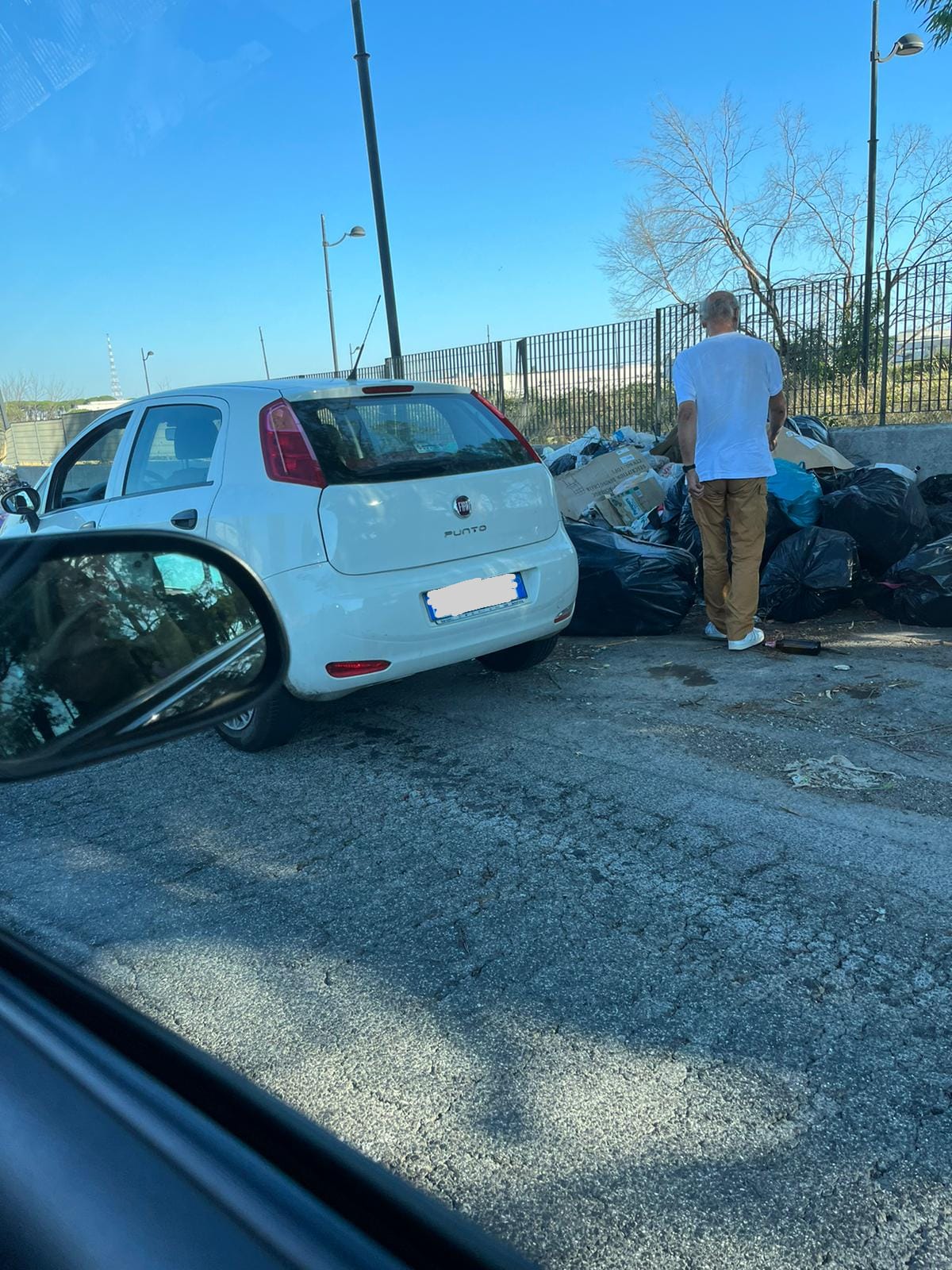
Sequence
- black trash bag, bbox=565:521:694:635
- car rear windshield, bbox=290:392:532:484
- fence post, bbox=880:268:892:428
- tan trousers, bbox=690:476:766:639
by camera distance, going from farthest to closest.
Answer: fence post, bbox=880:268:892:428, black trash bag, bbox=565:521:694:635, tan trousers, bbox=690:476:766:639, car rear windshield, bbox=290:392:532:484

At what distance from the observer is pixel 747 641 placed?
215 inches

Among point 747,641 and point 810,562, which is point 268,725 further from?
point 810,562

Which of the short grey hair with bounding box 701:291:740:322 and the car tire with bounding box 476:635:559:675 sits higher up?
the short grey hair with bounding box 701:291:740:322

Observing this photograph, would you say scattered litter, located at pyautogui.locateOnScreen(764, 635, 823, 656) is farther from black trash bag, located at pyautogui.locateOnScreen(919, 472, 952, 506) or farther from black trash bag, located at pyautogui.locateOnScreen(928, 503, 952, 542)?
black trash bag, located at pyautogui.locateOnScreen(919, 472, 952, 506)

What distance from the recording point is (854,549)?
5863mm

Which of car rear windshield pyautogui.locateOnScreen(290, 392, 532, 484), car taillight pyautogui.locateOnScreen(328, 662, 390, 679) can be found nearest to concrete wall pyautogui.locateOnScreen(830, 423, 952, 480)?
car rear windshield pyautogui.locateOnScreen(290, 392, 532, 484)

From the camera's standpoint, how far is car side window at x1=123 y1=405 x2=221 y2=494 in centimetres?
417

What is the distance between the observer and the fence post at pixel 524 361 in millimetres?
13508

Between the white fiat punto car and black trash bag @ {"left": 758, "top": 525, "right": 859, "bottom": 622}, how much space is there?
6.37 ft

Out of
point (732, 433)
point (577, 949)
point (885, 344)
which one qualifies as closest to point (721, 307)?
point (732, 433)

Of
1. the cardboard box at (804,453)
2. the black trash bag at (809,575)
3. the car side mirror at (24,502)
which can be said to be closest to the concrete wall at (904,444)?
the cardboard box at (804,453)

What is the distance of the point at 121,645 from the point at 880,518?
5601 mm

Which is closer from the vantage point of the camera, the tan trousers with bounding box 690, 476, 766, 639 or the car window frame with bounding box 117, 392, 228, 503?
the car window frame with bounding box 117, 392, 228, 503

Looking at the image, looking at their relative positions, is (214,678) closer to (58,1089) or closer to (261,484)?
(58,1089)
